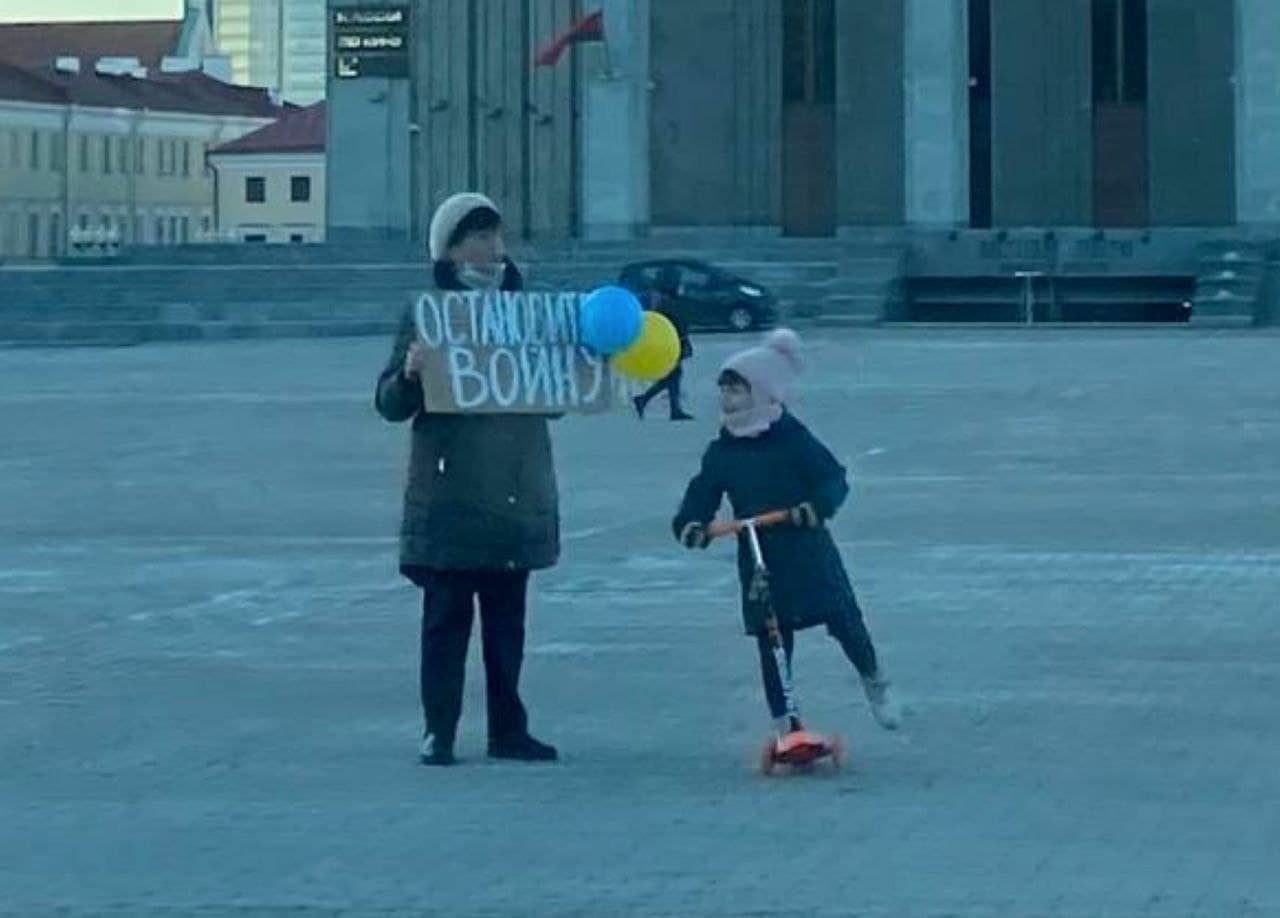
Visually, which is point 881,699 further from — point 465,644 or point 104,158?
point 104,158

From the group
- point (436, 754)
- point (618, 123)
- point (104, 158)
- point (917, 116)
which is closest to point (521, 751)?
point (436, 754)

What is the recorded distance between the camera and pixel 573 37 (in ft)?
224

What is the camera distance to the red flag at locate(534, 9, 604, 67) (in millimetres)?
68000

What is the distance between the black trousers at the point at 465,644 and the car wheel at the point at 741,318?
4569cm

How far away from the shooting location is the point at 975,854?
10.3 meters

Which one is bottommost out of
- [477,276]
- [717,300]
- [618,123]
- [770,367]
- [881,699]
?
[881,699]

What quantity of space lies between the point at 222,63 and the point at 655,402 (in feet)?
428

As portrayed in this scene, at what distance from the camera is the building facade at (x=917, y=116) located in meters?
66.6

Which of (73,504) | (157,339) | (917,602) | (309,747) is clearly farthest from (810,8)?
(309,747)

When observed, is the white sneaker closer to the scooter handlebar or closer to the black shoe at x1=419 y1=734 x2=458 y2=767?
the scooter handlebar

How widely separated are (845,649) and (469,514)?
129 centimetres

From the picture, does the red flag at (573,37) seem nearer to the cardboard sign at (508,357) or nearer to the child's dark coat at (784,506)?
the cardboard sign at (508,357)

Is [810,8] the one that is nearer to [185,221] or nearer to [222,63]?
[185,221]

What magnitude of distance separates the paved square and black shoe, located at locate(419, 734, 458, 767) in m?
0.09
